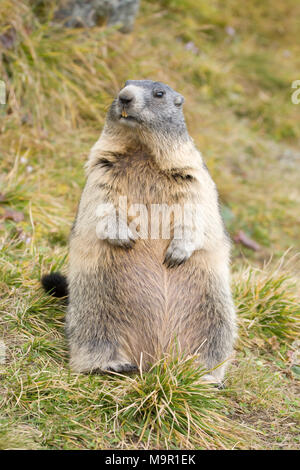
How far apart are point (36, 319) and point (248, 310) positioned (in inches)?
78.7

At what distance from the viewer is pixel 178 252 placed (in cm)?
396

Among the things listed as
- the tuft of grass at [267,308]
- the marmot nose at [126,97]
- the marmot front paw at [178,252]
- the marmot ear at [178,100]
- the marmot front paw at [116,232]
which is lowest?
the tuft of grass at [267,308]

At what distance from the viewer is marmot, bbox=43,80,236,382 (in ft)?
13.1

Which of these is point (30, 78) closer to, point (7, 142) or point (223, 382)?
point (7, 142)

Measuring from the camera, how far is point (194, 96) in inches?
387

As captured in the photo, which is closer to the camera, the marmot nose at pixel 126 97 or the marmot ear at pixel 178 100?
the marmot nose at pixel 126 97

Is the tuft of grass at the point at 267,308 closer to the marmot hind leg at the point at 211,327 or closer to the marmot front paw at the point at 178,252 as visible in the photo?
the marmot hind leg at the point at 211,327

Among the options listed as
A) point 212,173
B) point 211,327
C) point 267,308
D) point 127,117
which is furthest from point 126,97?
point 212,173

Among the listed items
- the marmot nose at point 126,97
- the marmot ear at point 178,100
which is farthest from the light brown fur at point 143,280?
the marmot ear at point 178,100

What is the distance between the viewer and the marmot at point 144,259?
13.1 ft

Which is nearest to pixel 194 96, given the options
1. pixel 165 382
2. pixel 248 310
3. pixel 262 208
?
pixel 262 208

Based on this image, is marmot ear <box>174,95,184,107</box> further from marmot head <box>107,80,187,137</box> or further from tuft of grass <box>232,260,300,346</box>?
tuft of grass <box>232,260,300,346</box>

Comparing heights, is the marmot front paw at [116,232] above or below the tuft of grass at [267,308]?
above

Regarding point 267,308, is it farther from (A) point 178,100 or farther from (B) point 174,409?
(A) point 178,100
